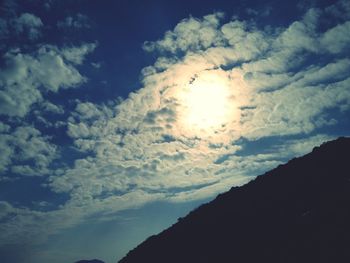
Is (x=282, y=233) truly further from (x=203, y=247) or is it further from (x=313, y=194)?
(x=203, y=247)

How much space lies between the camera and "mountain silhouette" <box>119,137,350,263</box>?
1845cm

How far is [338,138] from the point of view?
32438mm

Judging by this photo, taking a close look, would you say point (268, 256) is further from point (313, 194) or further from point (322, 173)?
point (322, 173)

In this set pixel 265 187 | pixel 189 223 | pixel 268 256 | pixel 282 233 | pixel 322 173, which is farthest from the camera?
pixel 189 223

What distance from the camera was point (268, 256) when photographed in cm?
2020

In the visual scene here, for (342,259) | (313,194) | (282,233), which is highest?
(313,194)

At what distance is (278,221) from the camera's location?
2422 cm

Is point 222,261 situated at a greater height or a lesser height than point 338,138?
lesser

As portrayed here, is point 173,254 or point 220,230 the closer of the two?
point 220,230

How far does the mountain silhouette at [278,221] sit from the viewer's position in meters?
18.5

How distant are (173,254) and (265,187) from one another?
12.4m

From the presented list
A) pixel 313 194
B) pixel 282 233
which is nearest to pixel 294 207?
pixel 313 194

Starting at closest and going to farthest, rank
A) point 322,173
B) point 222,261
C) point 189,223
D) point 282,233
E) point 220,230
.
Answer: point 282,233
point 222,261
point 322,173
point 220,230
point 189,223

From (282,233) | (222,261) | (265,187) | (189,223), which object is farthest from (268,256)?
(189,223)
